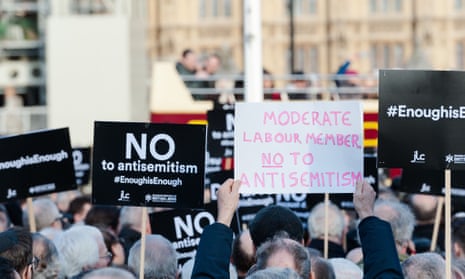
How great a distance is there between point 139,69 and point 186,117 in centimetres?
772

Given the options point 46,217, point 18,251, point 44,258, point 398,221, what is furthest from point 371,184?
point 18,251

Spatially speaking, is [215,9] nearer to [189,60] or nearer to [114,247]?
[189,60]

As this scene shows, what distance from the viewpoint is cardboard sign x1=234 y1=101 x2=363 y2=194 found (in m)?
6.18

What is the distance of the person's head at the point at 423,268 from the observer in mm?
5344

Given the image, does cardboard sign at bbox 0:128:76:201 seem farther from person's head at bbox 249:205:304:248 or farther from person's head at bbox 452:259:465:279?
person's head at bbox 452:259:465:279

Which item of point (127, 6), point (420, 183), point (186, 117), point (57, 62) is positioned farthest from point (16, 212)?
point (127, 6)

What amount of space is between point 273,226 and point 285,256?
0.57 meters

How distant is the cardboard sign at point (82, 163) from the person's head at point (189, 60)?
250 inches

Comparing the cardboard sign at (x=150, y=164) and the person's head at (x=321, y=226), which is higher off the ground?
the cardboard sign at (x=150, y=164)

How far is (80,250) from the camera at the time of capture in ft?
20.1

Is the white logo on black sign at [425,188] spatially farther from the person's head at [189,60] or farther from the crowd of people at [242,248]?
the person's head at [189,60]

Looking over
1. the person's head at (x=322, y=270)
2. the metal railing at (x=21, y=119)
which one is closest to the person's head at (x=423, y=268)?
the person's head at (x=322, y=270)

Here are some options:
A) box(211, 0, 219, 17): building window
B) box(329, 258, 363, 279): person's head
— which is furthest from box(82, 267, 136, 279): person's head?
box(211, 0, 219, 17): building window

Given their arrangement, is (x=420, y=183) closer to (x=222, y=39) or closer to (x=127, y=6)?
(x=127, y=6)
